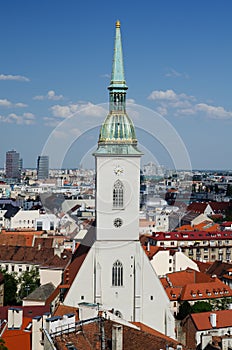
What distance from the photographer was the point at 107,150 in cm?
3519

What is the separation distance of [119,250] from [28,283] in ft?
59.5

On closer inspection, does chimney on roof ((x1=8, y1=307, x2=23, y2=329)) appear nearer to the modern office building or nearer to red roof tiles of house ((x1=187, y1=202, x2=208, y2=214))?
the modern office building

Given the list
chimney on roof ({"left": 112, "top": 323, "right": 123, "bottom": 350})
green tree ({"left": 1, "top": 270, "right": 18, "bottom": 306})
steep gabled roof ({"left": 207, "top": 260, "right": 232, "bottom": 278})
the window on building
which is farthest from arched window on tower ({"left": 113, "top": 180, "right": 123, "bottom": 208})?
the window on building

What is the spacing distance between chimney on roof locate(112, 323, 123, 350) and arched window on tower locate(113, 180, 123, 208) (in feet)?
49.0

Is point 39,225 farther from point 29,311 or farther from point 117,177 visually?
point 29,311

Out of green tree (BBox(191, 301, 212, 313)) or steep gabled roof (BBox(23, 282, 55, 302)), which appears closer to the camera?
steep gabled roof (BBox(23, 282, 55, 302))

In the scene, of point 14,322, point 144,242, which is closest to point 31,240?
point 144,242

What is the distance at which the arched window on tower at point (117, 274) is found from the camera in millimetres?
35625

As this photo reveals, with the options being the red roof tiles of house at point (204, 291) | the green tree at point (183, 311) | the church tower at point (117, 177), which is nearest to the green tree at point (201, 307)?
the green tree at point (183, 311)

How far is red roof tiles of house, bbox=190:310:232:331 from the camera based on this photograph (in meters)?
37.4

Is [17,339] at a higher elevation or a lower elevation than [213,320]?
lower

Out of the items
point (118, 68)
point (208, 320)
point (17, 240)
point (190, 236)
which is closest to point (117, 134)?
point (118, 68)

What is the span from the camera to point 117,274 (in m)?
35.7

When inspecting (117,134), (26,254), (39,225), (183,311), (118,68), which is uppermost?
(118,68)
